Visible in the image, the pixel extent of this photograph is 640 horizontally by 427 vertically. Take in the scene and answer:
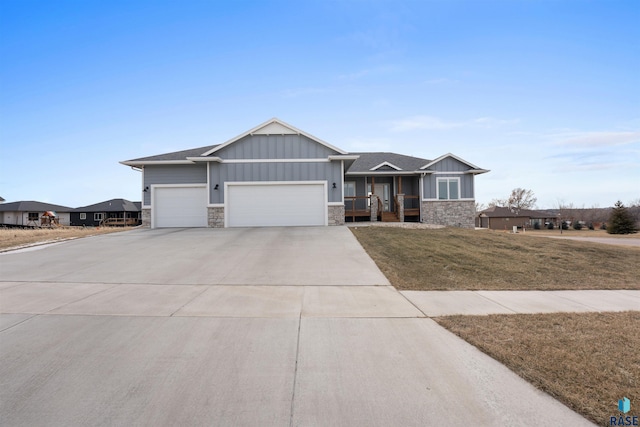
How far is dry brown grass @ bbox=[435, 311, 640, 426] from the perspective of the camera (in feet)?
9.36

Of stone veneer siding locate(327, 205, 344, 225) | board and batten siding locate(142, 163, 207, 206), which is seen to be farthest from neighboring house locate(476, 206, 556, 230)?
board and batten siding locate(142, 163, 207, 206)

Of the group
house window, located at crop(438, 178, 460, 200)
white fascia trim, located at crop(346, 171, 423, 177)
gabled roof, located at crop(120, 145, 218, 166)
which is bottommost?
house window, located at crop(438, 178, 460, 200)

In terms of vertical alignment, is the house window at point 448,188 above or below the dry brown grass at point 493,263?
above

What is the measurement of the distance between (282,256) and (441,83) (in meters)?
12.2

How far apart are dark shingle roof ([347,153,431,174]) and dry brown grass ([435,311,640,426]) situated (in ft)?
53.9

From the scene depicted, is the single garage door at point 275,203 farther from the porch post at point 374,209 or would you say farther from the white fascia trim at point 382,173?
the porch post at point 374,209

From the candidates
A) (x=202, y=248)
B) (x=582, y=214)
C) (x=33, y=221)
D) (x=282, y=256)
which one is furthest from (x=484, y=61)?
(x=582, y=214)

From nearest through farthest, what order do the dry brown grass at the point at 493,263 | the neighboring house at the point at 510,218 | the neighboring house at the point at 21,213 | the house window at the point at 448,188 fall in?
the dry brown grass at the point at 493,263, the house window at the point at 448,188, the neighboring house at the point at 21,213, the neighboring house at the point at 510,218

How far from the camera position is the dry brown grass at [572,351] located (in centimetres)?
285

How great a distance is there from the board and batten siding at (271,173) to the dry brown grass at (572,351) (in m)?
12.4

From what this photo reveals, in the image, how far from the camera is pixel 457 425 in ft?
8.30

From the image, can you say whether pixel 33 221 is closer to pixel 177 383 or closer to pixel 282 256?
pixel 282 256

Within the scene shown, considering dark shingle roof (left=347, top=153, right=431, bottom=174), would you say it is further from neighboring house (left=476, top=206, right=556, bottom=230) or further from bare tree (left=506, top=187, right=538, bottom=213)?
bare tree (left=506, top=187, right=538, bottom=213)

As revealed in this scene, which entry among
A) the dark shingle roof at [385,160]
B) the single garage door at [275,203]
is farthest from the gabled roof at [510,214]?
the single garage door at [275,203]
